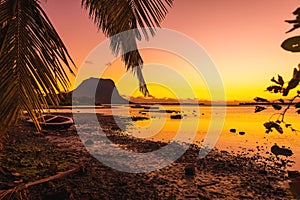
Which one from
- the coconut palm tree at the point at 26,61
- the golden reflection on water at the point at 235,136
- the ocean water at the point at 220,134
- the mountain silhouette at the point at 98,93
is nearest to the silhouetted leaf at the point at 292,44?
the ocean water at the point at 220,134

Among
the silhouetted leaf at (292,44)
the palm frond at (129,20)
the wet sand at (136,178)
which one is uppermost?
the palm frond at (129,20)

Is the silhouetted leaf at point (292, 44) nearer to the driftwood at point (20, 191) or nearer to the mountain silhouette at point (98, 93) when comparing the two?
the driftwood at point (20, 191)

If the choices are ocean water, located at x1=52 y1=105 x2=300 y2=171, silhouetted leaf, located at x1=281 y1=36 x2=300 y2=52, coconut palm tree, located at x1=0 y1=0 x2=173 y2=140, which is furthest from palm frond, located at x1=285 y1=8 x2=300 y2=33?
coconut palm tree, located at x1=0 y1=0 x2=173 y2=140

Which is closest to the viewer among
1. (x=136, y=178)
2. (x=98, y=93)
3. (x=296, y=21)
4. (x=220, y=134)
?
(x=296, y=21)

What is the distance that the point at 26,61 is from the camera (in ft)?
9.43

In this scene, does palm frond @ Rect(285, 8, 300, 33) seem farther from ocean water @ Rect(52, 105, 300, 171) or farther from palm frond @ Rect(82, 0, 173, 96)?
palm frond @ Rect(82, 0, 173, 96)

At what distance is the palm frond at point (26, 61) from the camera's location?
2.73m

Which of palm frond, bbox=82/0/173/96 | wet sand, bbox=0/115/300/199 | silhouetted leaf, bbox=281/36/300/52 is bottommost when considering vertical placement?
wet sand, bbox=0/115/300/199

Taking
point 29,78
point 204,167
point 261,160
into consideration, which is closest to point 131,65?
point 29,78

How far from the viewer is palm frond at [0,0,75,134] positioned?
8.96 feet

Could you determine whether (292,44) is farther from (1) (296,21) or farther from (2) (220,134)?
(2) (220,134)

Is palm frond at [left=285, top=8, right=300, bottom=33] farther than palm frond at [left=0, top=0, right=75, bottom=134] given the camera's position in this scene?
No

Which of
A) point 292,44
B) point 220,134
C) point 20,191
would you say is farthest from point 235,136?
point 292,44

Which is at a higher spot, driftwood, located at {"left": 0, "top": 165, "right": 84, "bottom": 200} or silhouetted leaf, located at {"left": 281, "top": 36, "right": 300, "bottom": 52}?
silhouetted leaf, located at {"left": 281, "top": 36, "right": 300, "bottom": 52}
